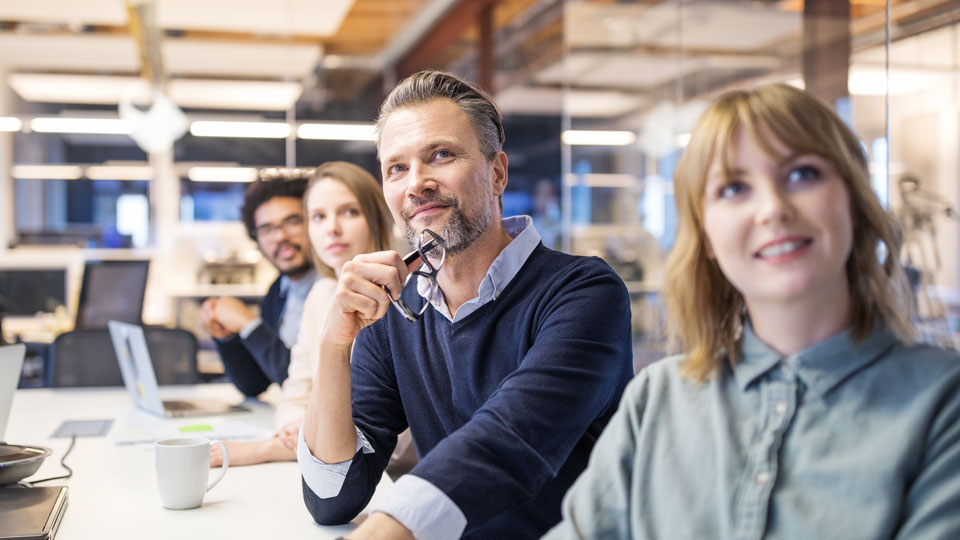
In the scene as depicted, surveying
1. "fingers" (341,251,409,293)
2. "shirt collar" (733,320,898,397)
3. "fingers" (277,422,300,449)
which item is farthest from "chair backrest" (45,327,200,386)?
"shirt collar" (733,320,898,397)

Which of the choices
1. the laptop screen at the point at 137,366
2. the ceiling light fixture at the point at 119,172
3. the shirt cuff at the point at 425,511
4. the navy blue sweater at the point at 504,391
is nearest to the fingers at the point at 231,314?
the laptop screen at the point at 137,366

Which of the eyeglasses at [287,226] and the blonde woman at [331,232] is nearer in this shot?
the blonde woman at [331,232]

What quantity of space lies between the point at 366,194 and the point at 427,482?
52.4 inches

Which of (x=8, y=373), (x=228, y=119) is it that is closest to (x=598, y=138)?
(x=228, y=119)

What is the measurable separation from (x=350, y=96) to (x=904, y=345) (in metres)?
7.99

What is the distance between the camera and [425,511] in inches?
46.9

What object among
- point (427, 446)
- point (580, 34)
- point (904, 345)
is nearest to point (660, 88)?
point (580, 34)

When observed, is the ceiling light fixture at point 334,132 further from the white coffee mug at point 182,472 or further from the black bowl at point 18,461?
the white coffee mug at point 182,472

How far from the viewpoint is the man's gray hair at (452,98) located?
1677 millimetres

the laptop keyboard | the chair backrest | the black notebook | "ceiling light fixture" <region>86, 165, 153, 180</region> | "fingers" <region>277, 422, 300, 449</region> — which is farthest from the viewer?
"ceiling light fixture" <region>86, 165, 153, 180</region>

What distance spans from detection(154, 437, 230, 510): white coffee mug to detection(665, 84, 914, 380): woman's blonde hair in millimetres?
912

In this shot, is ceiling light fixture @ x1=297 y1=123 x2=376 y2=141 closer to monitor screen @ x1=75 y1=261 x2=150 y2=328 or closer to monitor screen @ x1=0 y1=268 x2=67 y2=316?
monitor screen @ x1=0 y1=268 x2=67 y2=316

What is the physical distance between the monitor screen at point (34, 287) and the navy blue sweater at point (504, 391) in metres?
4.97

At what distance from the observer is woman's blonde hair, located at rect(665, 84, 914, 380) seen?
100cm
